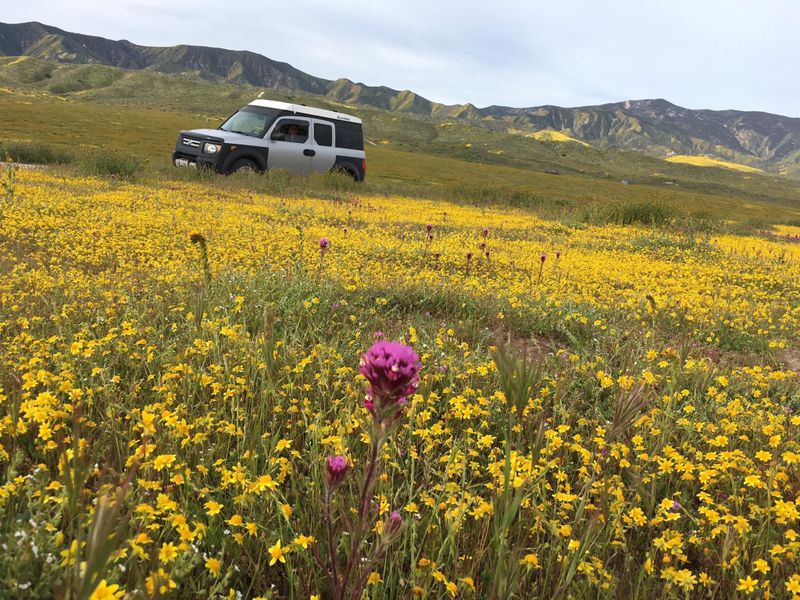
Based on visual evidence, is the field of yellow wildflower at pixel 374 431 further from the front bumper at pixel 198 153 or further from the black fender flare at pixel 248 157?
the black fender flare at pixel 248 157

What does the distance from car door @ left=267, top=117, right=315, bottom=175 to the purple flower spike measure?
19.7m

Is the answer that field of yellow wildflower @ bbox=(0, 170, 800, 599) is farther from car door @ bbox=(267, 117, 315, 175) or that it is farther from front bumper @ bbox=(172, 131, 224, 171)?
car door @ bbox=(267, 117, 315, 175)

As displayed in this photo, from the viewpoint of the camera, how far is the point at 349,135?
22297mm

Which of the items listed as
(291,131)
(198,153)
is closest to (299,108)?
(291,131)

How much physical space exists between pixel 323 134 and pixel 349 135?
4.71ft

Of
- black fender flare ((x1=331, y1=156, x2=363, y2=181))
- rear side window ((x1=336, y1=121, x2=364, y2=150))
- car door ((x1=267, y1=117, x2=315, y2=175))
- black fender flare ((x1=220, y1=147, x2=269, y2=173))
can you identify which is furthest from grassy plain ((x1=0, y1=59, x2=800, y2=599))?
rear side window ((x1=336, y1=121, x2=364, y2=150))

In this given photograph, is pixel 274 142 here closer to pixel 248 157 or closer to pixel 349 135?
pixel 248 157

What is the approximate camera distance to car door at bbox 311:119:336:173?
69.2 ft

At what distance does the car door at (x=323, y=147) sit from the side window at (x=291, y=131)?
59 centimetres

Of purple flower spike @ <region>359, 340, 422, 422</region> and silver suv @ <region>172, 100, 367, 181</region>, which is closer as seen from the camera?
purple flower spike @ <region>359, 340, 422, 422</region>

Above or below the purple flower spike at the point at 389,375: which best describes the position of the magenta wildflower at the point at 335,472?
below

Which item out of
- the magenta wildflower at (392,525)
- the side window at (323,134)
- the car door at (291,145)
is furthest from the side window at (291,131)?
the magenta wildflower at (392,525)

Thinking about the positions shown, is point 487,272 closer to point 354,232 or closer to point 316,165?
point 354,232

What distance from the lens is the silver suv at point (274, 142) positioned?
61.0ft
